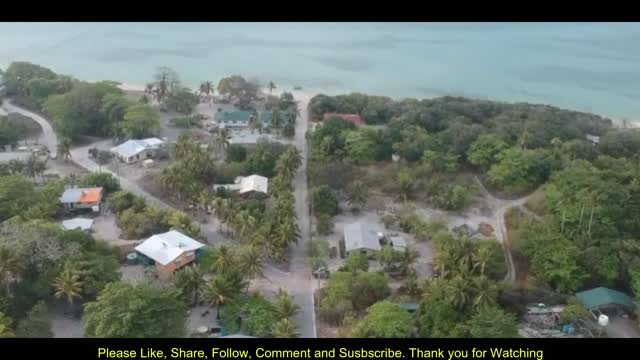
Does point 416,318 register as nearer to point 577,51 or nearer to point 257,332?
point 257,332

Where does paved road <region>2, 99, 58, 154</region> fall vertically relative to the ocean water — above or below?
below

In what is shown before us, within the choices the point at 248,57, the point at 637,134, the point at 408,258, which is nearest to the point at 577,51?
the point at 637,134

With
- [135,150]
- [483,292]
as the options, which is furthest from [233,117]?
[483,292]

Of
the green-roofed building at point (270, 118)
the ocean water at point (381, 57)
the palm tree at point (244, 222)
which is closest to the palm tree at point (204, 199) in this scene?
the palm tree at point (244, 222)

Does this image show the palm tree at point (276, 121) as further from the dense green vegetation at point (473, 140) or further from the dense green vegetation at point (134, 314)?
the dense green vegetation at point (134, 314)

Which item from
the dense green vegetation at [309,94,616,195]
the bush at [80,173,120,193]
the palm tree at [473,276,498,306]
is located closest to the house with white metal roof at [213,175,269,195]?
the dense green vegetation at [309,94,616,195]

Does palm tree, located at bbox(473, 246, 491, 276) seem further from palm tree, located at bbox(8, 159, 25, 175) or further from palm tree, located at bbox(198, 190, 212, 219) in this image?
palm tree, located at bbox(8, 159, 25, 175)

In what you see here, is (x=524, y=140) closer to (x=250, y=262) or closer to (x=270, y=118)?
(x=270, y=118)
